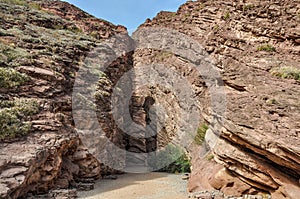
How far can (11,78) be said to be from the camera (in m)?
13.6

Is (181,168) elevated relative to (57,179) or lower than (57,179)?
lower

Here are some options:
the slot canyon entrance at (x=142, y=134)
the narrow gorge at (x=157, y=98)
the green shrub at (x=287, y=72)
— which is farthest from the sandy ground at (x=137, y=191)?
the slot canyon entrance at (x=142, y=134)

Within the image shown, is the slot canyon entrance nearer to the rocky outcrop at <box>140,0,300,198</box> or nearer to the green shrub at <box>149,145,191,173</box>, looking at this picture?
the green shrub at <box>149,145,191,173</box>

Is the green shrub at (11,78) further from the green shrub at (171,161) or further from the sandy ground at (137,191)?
the green shrub at (171,161)

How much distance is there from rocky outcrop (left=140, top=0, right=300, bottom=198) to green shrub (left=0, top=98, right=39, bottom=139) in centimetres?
959

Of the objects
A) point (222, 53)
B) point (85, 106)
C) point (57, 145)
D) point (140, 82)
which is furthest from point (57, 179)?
point (140, 82)

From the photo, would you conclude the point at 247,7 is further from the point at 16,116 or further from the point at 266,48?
the point at 16,116

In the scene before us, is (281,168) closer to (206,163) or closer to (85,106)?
(206,163)

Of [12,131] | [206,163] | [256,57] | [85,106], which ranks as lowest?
[206,163]

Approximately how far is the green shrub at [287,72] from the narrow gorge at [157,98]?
0.04m

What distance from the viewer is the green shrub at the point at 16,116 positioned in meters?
11.0

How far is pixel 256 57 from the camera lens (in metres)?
10.3

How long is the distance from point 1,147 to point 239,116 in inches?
434

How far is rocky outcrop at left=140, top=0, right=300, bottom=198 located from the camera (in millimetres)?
7094
